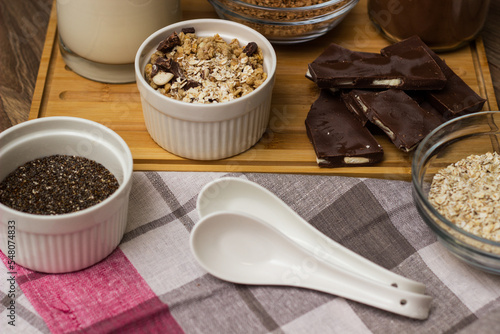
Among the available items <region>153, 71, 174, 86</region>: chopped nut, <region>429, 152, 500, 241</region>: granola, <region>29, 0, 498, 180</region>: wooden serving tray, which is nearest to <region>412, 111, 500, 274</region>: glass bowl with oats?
<region>429, 152, 500, 241</region>: granola

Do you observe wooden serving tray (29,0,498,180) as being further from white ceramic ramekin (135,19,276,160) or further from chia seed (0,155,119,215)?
chia seed (0,155,119,215)

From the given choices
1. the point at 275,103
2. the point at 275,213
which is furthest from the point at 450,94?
the point at 275,213

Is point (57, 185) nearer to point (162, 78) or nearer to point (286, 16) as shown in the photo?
point (162, 78)

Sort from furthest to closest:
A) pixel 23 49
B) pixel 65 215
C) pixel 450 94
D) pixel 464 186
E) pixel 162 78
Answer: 1. pixel 23 49
2. pixel 450 94
3. pixel 162 78
4. pixel 464 186
5. pixel 65 215

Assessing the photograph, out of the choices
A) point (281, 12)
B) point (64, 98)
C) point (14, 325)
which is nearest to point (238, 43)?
point (281, 12)

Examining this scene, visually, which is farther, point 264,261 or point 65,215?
point 264,261

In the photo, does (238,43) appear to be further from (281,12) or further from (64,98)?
(64,98)
